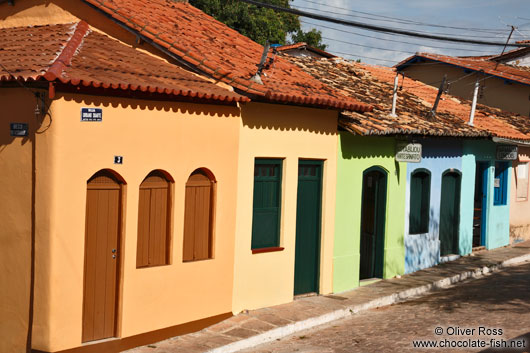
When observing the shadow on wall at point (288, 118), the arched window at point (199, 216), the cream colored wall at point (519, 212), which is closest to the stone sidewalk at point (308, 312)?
the arched window at point (199, 216)

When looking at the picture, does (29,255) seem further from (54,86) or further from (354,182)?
(354,182)

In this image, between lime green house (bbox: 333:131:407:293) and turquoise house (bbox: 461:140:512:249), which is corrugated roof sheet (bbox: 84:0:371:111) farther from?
turquoise house (bbox: 461:140:512:249)

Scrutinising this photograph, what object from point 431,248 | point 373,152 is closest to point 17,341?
point 373,152

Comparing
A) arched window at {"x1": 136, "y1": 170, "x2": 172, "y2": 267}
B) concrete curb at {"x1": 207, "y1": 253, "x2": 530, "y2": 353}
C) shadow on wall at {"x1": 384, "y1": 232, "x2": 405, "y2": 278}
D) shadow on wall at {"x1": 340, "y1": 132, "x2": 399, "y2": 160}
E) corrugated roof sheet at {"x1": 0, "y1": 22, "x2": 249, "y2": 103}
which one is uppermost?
corrugated roof sheet at {"x1": 0, "y1": 22, "x2": 249, "y2": 103}

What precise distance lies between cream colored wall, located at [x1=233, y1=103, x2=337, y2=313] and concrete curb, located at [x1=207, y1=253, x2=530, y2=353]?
96 centimetres

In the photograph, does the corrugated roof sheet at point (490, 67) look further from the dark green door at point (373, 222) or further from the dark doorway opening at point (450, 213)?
the dark green door at point (373, 222)

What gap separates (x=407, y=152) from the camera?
14797 mm

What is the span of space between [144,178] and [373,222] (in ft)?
21.8

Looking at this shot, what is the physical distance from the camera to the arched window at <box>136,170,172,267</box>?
31.9 ft

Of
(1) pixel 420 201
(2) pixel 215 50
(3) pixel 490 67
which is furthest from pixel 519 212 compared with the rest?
(2) pixel 215 50

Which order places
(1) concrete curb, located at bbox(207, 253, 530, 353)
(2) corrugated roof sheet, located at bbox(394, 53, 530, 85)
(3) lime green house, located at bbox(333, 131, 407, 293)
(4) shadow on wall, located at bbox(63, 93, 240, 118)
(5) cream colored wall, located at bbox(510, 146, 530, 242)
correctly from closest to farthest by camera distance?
(4) shadow on wall, located at bbox(63, 93, 240, 118) → (1) concrete curb, located at bbox(207, 253, 530, 353) → (3) lime green house, located at bbox(333, 131, 407, 293) → (5) cream colored wall, located at bbox(510, 146, 530, 242) → (2) corrugated roof sheet, located at bbox(394, 53, 530, 85)

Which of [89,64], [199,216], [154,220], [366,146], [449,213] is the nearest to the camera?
[89,64]

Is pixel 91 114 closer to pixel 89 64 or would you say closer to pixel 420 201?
pixel 89 64

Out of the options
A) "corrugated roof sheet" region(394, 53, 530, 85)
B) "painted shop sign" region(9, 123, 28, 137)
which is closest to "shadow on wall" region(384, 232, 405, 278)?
"painted shop sign" region(9, 123, 28, 137)
